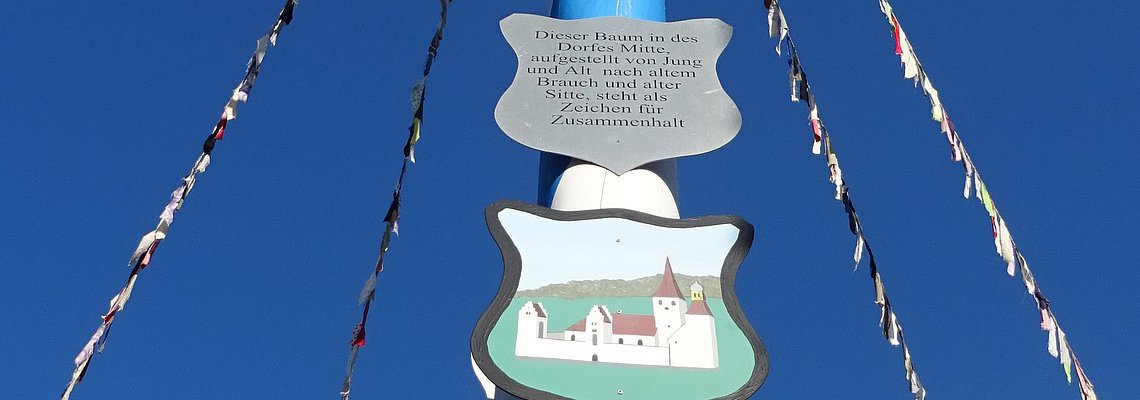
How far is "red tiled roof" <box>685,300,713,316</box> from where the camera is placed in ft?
27.4

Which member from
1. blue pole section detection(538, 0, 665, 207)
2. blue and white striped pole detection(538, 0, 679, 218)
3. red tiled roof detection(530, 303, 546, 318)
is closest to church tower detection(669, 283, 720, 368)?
red tiled roof detection(530, 303, 546, 318)

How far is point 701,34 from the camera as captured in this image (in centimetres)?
995

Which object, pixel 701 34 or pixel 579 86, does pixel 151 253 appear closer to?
pixel 579 86

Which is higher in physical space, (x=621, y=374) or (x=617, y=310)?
(x=617, y=310)

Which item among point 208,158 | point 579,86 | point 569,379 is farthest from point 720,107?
point 208,158

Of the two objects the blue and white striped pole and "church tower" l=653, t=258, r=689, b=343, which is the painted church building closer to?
"church tower" l=653, t=258, r=689, b=343

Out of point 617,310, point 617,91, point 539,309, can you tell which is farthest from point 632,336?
point 617,91

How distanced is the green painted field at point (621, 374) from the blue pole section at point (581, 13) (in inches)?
62.0

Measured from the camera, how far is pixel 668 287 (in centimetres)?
846

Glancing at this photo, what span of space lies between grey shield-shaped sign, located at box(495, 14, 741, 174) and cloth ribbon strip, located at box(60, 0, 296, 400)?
1452 mm

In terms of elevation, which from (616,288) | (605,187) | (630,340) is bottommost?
(630,340)

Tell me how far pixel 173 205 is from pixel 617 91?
9.02 ft

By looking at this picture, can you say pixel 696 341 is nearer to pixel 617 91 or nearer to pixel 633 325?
pixel 633 325

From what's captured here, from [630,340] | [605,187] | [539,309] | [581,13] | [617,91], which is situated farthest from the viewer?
[581,13]
